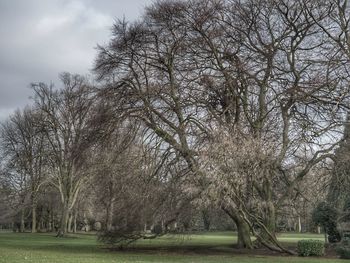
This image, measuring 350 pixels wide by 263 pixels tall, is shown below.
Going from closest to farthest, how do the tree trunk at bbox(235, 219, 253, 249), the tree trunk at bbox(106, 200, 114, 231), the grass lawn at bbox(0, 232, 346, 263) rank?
the grass lawn at bbox(0, 232, 346, 263) < the tree trunk at bbox(106, 200, 114, 231) < the tree trunk at bbox(235, 219, 253, 249)

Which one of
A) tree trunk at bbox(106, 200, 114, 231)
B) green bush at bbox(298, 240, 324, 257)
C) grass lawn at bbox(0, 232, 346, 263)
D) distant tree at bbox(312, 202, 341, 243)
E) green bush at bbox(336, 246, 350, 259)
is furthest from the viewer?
distant tree at bbox(312, 202, 341, 243)

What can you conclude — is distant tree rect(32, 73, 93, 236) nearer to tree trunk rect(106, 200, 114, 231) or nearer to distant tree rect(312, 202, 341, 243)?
tree trunk rect(106, 200, 114, 231)

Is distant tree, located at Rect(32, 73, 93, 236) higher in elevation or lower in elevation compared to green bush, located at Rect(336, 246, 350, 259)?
higher

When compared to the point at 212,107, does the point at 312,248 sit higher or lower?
lower

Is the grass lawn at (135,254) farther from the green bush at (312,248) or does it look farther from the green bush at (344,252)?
the green bush at (312,248)

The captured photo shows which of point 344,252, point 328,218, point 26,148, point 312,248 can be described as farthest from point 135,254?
point 26,148

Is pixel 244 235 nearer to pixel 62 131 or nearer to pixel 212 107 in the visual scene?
pixel 212 107

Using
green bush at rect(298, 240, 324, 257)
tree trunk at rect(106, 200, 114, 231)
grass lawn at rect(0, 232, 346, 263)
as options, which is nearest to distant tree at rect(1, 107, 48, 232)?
grass lawn at rect(0, 232, 346, 263)

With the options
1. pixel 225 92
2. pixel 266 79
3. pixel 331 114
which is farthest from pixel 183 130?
pixel 331 114

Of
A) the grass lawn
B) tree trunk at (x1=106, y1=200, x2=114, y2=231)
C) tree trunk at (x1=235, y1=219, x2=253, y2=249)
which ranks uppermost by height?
tree trunk at (x1=106, y1=200, x2=114, y2=231)

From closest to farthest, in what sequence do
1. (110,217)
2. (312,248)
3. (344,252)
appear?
(344,252) < (312,248) < (110,217)

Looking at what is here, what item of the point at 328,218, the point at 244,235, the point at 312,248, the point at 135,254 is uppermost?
the point at 328,218

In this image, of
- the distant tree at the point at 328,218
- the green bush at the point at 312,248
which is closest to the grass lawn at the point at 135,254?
the green bush at the point at 312,248

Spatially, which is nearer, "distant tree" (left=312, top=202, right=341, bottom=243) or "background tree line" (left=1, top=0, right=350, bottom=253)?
"background tree line" (left=1, top=0, right=350, bottom=253)
